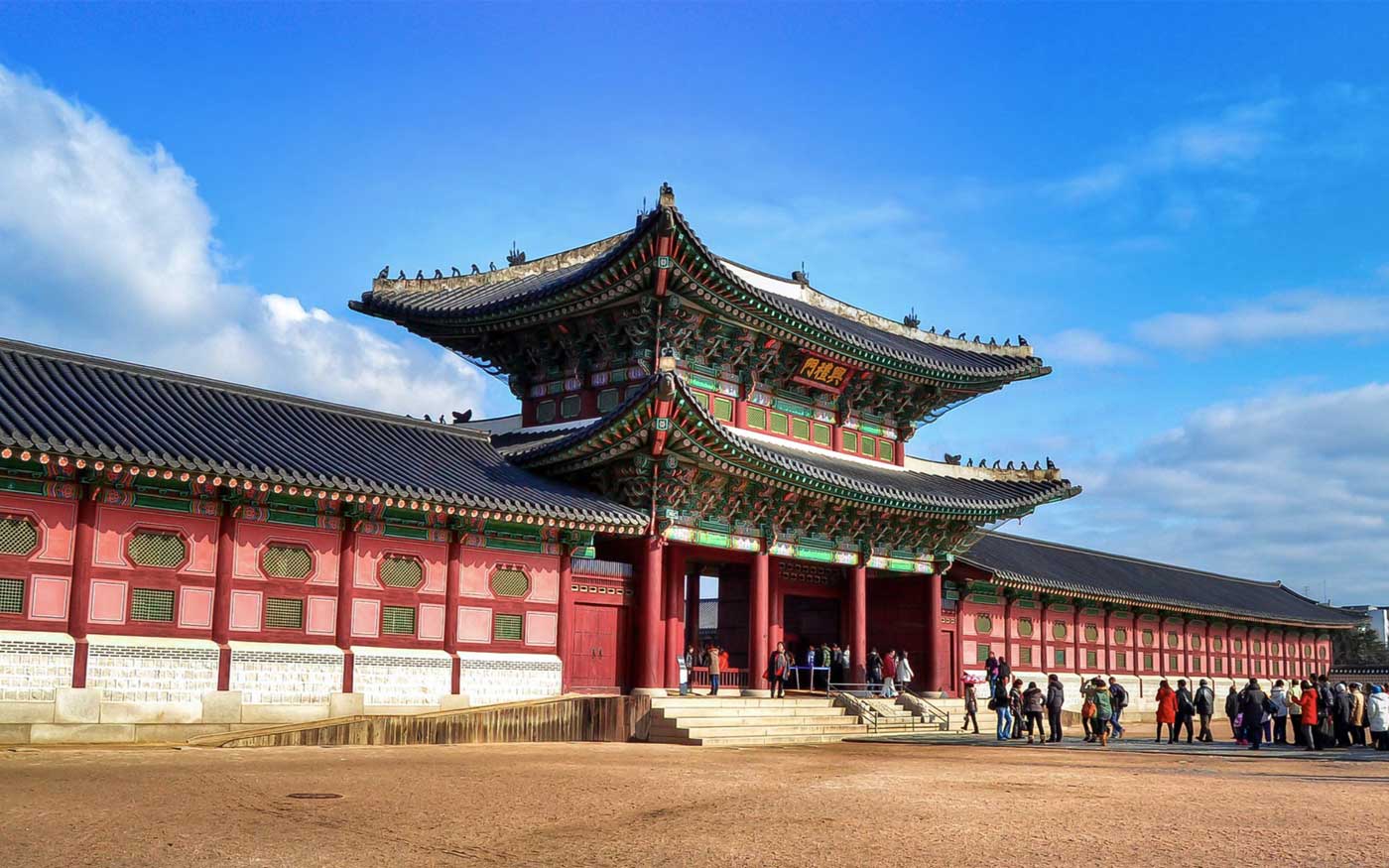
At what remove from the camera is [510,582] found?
28.9 metres

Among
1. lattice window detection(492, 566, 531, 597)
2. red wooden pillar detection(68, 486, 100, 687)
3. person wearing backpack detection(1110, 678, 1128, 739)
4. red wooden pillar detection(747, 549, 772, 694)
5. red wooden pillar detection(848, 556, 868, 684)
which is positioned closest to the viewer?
red wooden pillar detection(68, 486, 100, 687)

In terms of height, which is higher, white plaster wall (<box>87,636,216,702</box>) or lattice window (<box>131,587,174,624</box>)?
lattice window (<box>131,587,174,624</box>)

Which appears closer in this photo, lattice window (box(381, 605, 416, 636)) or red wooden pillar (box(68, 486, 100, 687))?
red wooden pillar (box(68, 486, 100, 687))

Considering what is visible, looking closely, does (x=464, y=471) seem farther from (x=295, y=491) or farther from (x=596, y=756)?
(x=596, y=756)

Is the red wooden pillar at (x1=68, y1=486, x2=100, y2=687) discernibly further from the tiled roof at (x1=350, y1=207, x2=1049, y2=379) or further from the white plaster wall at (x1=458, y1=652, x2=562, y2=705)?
the tiled roof at (x1=350, y1=207, x2=1049, y2=379)

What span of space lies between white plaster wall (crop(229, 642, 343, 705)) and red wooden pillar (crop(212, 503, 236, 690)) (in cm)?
17

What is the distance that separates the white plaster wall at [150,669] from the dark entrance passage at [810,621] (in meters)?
19.8

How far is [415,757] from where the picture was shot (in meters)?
21.3

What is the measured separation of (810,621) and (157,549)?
70.7ft

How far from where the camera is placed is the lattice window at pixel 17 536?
22.2 meters

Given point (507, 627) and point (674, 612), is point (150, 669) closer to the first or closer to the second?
point (507, 627)

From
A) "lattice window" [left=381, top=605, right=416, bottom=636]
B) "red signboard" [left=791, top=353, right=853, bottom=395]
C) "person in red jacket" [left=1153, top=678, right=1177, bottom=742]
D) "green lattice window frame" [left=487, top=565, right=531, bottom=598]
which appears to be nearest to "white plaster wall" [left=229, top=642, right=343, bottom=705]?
"lattice window" [left=381, top=605, right=416, bottom=636]

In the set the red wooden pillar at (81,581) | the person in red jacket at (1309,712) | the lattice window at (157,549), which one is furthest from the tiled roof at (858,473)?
the person in red jacket at (1309,712)

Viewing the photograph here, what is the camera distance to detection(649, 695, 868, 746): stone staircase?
2802 centimetres
